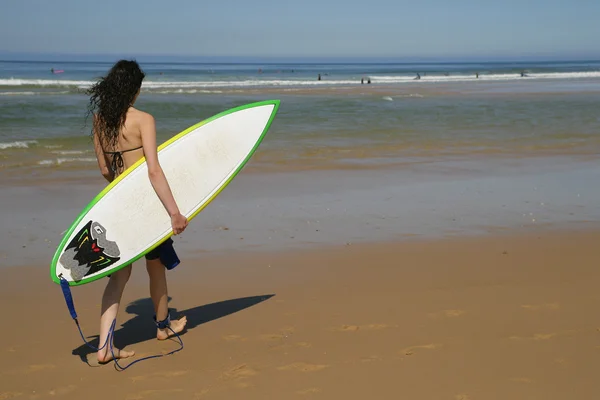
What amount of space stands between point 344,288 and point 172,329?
132cm

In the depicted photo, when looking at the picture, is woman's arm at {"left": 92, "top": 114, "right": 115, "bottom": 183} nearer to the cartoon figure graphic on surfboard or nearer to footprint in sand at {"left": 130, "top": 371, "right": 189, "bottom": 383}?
the cartoon figure graphic on surfboard

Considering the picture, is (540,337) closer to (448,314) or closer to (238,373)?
(448,314)

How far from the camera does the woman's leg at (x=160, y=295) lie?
12.8 ft

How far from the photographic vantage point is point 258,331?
403cm

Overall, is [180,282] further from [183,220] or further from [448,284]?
[448,284]

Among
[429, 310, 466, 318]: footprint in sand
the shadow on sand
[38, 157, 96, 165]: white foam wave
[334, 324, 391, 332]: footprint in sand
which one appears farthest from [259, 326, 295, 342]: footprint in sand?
[38, 157, 96, 165]: white foam wave

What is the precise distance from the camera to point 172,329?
13.1 feet

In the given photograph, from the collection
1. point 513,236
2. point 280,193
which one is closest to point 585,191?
point 513,236

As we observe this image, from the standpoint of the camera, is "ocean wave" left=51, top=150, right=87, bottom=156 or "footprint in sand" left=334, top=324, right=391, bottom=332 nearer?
"footprint in sand" left=334, top=324, right=391, bottom=332

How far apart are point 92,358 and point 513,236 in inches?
156

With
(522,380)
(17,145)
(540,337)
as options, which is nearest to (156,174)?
(522,380)

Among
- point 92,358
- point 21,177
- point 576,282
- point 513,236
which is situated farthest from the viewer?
point 21,177

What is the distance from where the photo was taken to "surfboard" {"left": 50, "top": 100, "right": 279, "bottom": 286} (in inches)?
146

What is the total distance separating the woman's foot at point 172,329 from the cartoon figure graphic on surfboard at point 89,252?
53cm
